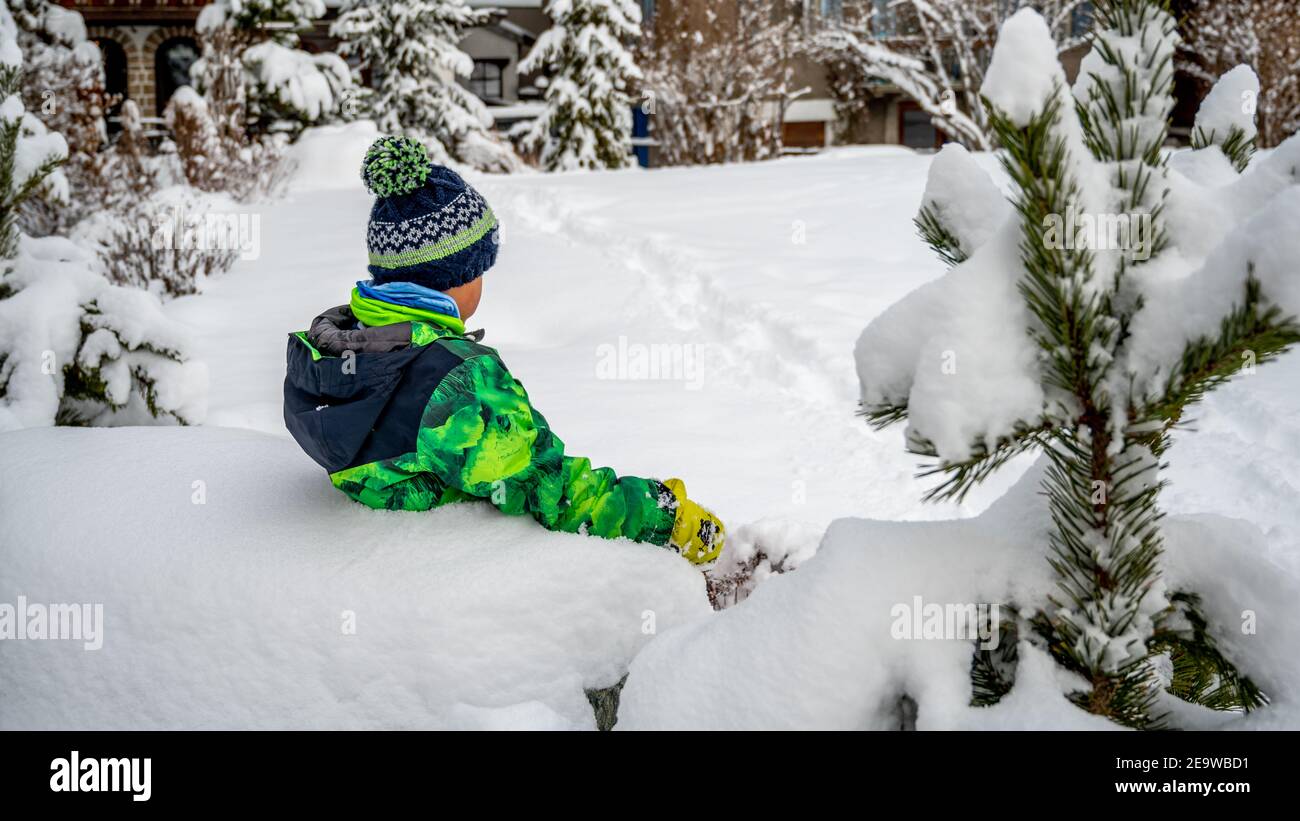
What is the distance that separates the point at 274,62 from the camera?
15797 mm

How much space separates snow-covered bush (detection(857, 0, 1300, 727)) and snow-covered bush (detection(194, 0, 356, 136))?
15.8 m

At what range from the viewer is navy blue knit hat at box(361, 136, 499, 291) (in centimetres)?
223

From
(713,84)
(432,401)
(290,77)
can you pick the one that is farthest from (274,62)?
(432,401)

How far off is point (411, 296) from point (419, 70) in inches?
695

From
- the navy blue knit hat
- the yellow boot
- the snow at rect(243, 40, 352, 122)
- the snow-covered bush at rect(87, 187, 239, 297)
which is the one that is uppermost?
the snow at rect(243, 40, 352, 122)

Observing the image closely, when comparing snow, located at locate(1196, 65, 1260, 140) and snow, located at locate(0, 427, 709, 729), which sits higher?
snow, located at locate(1196, 65, 1260, 140)

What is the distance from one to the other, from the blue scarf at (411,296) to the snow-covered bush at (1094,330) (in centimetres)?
112

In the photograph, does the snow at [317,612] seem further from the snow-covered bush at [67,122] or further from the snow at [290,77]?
the snow at [290,77]

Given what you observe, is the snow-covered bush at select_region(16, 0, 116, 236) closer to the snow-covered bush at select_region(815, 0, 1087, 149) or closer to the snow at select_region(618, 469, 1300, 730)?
the snow at select_region(618, 469, 1300, 730)

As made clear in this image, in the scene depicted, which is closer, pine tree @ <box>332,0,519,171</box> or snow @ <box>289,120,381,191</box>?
snow @ <box>289,120,381,191</box>

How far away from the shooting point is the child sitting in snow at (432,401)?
2025mm

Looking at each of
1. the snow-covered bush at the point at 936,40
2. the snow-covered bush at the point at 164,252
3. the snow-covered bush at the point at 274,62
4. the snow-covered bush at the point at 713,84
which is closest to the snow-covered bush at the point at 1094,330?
the snow-covered bush at the point at 164,252

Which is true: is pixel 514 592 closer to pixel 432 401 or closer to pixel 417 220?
pixel 432 401

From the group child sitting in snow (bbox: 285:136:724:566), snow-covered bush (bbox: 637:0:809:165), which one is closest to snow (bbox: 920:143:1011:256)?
child sitting in snow (bbox: 285:136:724:566)
